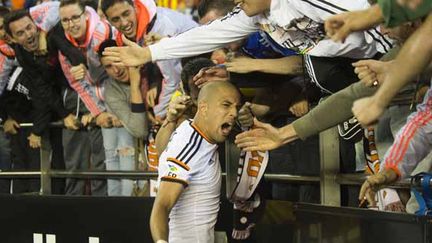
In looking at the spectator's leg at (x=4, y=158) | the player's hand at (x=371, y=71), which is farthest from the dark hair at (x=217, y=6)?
the spectator's leg at (x=4, y=158)

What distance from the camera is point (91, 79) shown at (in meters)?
8.49

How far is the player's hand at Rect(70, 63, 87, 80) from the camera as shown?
27.9 ft

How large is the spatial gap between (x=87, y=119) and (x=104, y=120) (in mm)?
277

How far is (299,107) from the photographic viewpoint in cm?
628

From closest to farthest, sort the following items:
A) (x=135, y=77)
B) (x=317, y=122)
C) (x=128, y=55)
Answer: (x=317, y=122), (x=128, y=55), (x=135, y=77)

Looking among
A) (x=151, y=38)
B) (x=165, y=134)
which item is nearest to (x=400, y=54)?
(x=165, y=134)

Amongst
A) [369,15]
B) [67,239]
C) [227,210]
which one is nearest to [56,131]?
[67,239]

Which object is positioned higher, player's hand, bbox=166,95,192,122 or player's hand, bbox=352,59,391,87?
player's hand, bbox=166,95,192,122

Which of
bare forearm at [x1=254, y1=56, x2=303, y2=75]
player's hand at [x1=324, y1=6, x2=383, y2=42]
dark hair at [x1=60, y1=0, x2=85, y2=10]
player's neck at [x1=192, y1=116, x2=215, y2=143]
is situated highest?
dark hair at [x1=60, y1=0, x2=85, y2=10]

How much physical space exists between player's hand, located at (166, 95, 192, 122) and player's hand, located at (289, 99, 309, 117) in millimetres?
615

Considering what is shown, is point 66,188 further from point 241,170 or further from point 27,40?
A: point 241,170

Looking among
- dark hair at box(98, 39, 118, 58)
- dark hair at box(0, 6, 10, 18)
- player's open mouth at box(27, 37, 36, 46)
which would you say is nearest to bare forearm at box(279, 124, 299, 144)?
dark hair at box(98, 39, 118, 58)

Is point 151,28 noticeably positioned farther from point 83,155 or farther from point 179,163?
point 179,163

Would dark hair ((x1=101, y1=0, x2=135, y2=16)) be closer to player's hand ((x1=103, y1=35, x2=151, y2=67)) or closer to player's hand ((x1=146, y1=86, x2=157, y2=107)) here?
player's hand ((x1=146, y1=86, x2=157, y2=107))
